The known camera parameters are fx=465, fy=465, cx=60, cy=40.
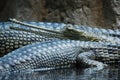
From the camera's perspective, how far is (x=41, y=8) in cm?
895

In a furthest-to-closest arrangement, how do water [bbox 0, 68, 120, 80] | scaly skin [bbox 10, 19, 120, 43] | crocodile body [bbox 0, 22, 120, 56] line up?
crocodile body [bbox 0, 22, 120, 56]
scaly skin [bbox 10, 19, 120, 43]
water [bbox 0, 68, 120, 80]

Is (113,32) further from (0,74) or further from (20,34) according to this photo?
(0,74)

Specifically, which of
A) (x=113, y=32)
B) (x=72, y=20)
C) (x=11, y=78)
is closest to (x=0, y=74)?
(x=11, y=78)

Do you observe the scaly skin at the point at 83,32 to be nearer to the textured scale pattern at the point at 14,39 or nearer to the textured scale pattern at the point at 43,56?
the textured scale pattern at the point at 14,39

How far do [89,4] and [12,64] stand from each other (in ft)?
11.9

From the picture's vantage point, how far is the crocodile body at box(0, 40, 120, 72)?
549cm

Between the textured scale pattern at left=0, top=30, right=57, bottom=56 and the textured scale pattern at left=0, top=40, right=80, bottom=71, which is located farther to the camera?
the textured scale pattern at left=0, top=30, right=57, bottom=56

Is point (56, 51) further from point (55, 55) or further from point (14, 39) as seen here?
point (14, 39)

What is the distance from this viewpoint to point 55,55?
598 centimetres

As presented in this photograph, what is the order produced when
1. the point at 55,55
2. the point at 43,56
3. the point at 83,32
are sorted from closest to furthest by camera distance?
the point at 43,56
the point at 55,55
the point at 83,32

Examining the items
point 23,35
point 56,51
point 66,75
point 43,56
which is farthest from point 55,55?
point 23,35

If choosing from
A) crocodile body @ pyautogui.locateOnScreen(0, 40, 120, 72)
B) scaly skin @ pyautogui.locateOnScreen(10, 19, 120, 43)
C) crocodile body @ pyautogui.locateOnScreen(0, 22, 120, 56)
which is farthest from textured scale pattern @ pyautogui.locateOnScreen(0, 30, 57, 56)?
crocodile body @ pyautogui.locateOnScreen(0, 40, 120, 72)

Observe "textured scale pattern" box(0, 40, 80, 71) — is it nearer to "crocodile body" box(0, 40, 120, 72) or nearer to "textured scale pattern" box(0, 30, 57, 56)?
"crocodile body" box(0, 40, 120, 72)

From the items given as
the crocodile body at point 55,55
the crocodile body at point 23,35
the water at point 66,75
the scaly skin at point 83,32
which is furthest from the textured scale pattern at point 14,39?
the water at point 66,75
